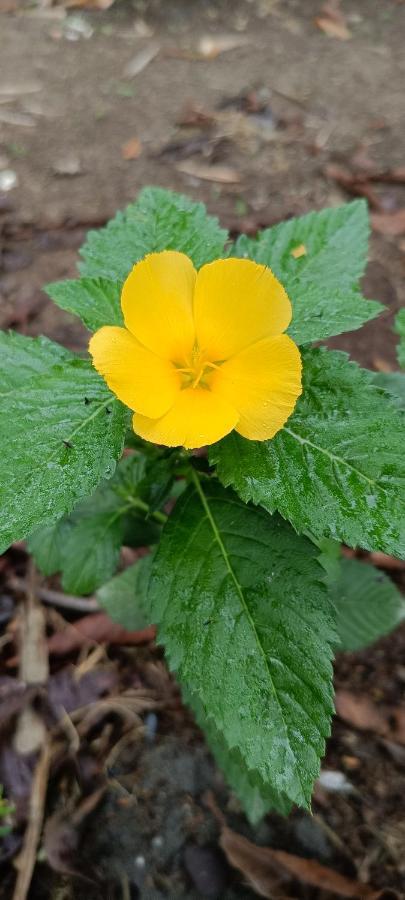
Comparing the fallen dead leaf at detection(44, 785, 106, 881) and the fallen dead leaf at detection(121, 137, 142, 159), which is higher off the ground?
the fallen dead leaf at detection(121, 137, 142, 159)

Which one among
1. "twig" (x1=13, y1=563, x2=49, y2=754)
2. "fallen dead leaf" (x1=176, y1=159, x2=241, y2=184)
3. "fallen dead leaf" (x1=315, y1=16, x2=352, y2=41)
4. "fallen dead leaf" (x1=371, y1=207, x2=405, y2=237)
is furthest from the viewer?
"fallen dead leaf" (x1=315, y1=16, x2=352, y2=41)

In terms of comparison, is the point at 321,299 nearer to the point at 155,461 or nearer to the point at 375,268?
the point at 155,461

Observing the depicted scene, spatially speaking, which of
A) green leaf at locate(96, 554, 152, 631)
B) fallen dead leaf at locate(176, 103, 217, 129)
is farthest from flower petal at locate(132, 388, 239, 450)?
fallen dead leaf at locate(176, 103, 217, 129)

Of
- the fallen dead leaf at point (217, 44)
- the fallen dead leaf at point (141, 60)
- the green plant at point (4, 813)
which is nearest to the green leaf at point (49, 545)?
the green plant at point (4, 813)

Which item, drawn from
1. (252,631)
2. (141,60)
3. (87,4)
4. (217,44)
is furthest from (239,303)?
(87,4)

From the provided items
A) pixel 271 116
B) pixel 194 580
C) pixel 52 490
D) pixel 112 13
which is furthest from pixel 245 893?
pixel 112 13

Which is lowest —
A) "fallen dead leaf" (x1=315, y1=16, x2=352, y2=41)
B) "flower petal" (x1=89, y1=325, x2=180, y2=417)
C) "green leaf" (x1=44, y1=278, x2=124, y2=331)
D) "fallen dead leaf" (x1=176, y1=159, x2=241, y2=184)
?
"fallen dead leaf" (x1=176, y1=159, x2=241, y2=184)

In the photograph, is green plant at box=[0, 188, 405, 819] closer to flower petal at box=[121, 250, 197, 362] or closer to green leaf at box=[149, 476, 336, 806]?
green leaf at box=[149, 476, 336, 806]
